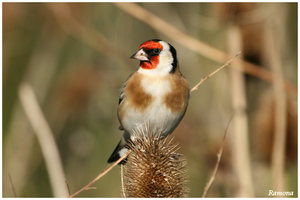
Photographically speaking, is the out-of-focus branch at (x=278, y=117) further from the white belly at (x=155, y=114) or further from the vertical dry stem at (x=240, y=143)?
the white belly at (x=155, y=114)

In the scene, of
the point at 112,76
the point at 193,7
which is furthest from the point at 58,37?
the point at 193,7

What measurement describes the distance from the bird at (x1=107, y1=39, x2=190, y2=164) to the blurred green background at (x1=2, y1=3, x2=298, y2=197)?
44 centimetres

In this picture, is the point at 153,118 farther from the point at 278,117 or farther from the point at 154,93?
the point at 278,117

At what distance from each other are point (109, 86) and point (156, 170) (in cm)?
200

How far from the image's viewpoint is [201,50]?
3145mm

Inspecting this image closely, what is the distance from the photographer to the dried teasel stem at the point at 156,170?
2484 millimetres

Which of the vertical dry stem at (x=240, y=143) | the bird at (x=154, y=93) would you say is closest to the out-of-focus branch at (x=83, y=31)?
the bird at (x=154, y=93)

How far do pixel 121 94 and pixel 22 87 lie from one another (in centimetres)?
80

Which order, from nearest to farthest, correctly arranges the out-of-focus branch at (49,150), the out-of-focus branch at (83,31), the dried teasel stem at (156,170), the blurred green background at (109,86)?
the dried teasel stem at (156,170)
the out-of-focus branch at (49,150)
the out-of-focus branch at (83,31)
the blurred green background at (109,86)

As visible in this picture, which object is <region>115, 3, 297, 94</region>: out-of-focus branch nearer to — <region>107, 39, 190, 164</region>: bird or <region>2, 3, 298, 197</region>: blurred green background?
<region>107, 39, 190, 164</region>: bird

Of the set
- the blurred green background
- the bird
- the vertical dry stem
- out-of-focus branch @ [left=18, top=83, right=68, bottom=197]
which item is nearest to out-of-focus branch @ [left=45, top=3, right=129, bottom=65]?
the blurred green background

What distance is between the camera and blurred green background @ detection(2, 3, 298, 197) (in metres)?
3.70

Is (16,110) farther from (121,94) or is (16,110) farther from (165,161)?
(165,161)

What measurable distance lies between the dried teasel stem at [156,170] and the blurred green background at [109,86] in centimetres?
121
